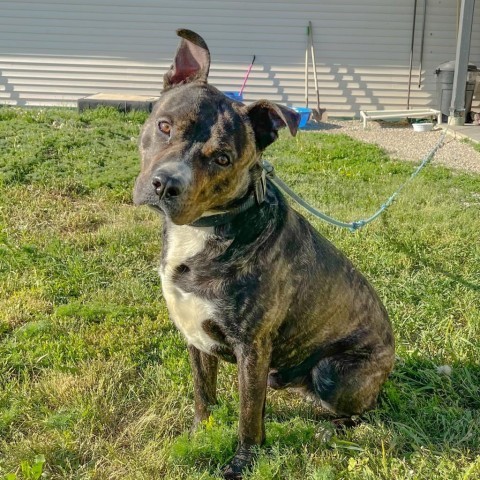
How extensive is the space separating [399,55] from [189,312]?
478 inches

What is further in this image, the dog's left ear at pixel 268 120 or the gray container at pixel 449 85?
the gray container at pixel 449 85

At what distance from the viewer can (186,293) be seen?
2.45 metres

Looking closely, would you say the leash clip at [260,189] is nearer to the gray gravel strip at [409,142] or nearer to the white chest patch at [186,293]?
the white chest patch at [186,293]

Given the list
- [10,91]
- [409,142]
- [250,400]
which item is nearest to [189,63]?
[250,400]

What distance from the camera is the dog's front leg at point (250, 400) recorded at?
A: 2463 millimetres

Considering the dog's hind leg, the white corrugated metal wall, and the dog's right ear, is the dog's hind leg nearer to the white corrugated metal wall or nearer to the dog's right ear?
the dog's right ear

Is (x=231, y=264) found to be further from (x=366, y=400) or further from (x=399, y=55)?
(x=399, y=55)

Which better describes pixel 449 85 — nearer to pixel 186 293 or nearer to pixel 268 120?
pixel 268 120

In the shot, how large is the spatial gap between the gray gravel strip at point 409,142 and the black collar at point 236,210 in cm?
650

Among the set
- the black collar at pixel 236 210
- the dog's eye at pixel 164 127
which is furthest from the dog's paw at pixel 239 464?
the dog's eye at pixel 164 127

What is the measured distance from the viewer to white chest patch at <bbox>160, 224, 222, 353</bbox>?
7.95 feet

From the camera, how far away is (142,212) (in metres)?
5.80

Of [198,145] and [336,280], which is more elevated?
[198,145]

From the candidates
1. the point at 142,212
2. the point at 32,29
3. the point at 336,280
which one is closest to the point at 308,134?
the point at 142,212
